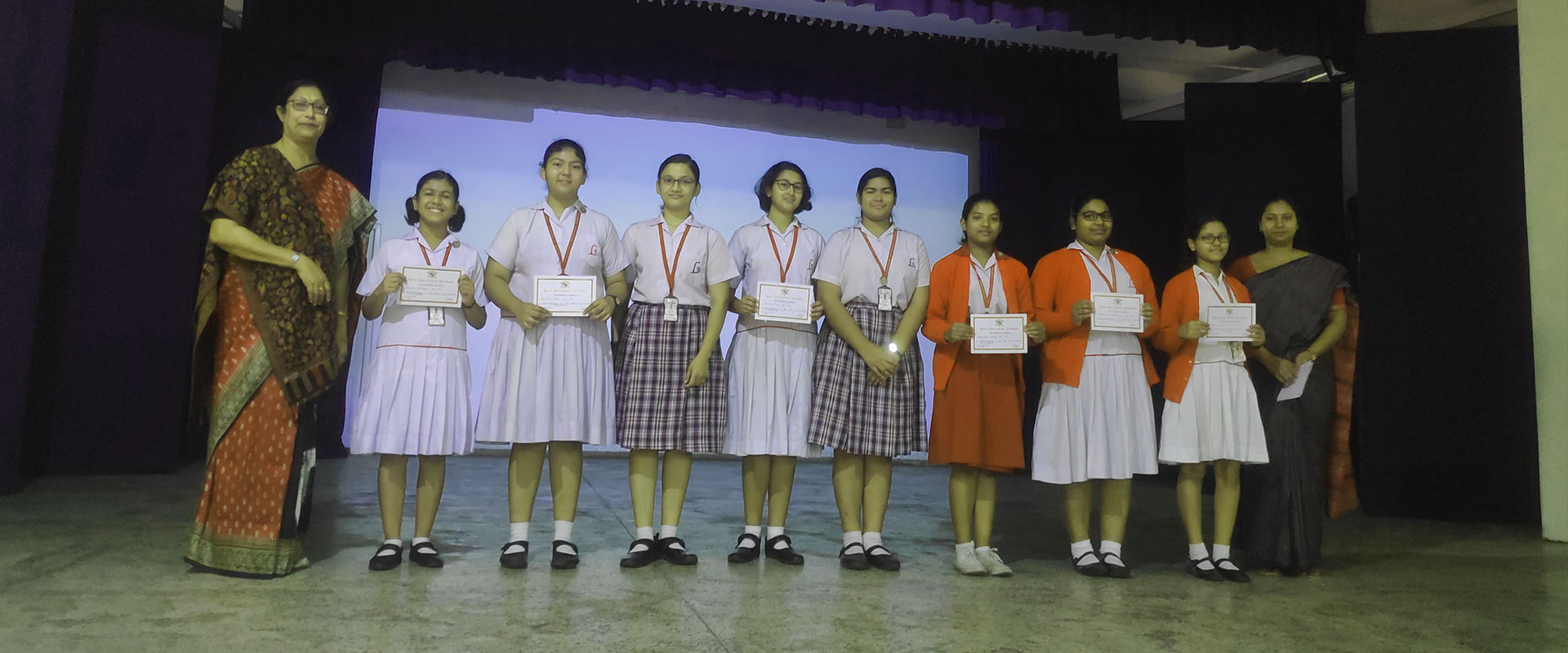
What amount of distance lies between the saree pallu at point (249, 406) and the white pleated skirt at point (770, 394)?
48.2 inches

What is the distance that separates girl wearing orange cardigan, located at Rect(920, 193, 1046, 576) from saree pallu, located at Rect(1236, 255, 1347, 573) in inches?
35.5

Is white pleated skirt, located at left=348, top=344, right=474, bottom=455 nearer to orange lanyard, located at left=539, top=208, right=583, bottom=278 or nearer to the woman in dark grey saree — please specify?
orange lanyard, located at left=539, top=208, right=583, bottom=278

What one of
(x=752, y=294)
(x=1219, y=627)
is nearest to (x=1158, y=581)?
(x=1219, y=627)

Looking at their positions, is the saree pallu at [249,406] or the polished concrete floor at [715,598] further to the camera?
the saree pallu at [249,406]

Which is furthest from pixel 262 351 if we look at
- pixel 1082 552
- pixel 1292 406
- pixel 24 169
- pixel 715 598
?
pixel 1292 406

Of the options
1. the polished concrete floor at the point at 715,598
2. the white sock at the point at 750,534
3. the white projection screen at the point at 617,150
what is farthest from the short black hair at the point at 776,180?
the white projection screen at the point at 617,150

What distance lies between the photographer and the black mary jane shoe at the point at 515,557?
2.88m

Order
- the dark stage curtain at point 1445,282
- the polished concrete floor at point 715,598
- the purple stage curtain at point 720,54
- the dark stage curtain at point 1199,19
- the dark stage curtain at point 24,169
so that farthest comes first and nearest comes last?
the purple stage curtain at point 720,54 < the dark stage curtain at point 1445,282 < the dark stage curtain at point 1199,19 < the dark stage curtain at point 24,169 < the polished concrete floor at point 715,598

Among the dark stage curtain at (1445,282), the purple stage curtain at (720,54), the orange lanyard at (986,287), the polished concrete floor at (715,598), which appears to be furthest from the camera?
the purple stage curtain at (720,54)

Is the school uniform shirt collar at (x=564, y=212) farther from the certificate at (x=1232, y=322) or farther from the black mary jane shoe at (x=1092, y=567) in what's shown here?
the certificate at (x=1232, y=322)

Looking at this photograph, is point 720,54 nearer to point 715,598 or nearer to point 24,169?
point 24,169

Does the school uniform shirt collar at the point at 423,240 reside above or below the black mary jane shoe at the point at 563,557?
above

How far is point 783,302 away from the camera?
2.95 m

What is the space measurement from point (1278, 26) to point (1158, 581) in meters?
3.71
